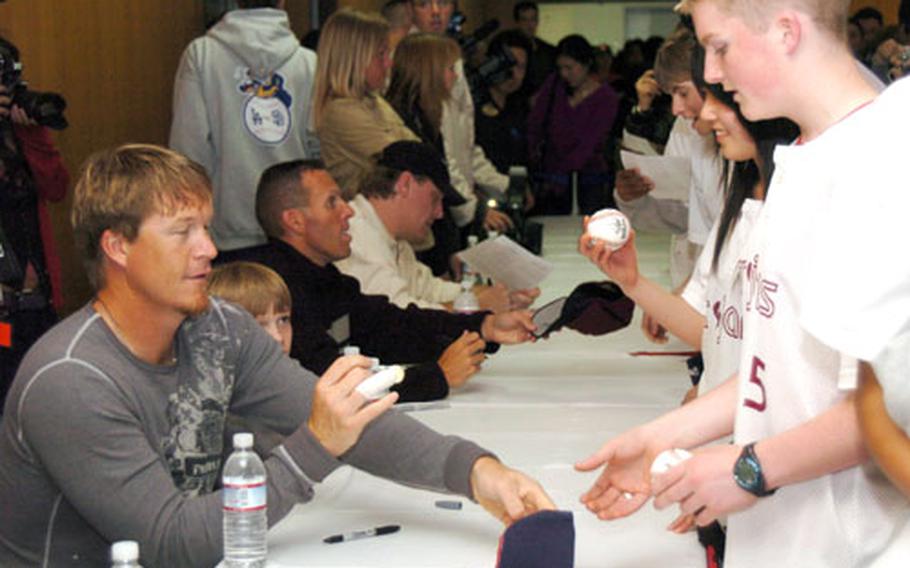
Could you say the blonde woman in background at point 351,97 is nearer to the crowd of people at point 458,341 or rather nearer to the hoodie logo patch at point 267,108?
the hoodie logo patch at point 267,108

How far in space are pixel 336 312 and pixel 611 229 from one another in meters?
1.08

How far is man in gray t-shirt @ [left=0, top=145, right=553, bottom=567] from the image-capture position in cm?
213

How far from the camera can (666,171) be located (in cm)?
459

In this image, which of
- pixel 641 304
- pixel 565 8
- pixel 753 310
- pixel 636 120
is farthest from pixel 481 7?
pixel 753 310

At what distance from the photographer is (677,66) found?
399 centimetres

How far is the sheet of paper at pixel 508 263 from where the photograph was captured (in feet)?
13.8

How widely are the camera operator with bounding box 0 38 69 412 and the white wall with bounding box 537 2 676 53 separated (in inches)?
602

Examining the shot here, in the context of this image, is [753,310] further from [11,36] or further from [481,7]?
[481,7]

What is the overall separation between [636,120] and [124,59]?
2055mm

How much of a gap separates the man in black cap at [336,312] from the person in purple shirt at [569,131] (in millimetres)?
5273

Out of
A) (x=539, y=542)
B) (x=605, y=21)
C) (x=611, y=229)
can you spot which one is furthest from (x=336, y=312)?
(x=605, y=21)

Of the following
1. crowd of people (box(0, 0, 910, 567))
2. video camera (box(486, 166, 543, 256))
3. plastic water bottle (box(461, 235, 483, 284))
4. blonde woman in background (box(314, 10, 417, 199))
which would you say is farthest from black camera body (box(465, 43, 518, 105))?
crowd of people (box(0, 0, 910, 567))

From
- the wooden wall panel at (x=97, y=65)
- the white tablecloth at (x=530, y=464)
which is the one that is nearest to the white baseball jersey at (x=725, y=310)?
the white tablecloth at (x=530, y=464)

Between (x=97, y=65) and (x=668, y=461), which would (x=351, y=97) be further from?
(x=668, y=461)
